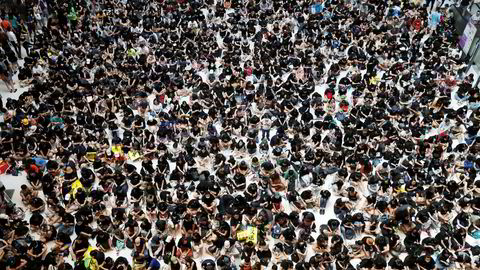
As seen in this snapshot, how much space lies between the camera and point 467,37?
19641 mm

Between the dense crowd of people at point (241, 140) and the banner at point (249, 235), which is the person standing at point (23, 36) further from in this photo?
the banner at point (249, 235)

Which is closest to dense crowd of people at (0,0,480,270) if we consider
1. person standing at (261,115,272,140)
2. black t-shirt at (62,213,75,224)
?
black t-shirt at (62,213,75,224)

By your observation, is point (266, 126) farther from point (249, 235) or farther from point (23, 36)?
point (23, 36)

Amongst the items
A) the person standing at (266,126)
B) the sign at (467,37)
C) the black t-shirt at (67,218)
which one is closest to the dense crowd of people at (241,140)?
the black t-shirt at (67,218)

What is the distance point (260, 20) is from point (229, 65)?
4.86 meters

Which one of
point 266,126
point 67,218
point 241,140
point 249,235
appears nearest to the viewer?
point 249,235

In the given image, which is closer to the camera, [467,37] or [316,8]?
[467,37]

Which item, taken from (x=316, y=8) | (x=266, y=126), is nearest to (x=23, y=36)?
→ (x=266, y=126)

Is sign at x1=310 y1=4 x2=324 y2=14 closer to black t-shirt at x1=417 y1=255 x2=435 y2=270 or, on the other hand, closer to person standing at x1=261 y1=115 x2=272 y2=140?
person standing at x1=261 y1=115 x2=272 y2=140

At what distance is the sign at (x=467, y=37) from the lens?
1923 cm

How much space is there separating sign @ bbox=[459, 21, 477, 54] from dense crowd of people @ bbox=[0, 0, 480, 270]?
47 centimetres

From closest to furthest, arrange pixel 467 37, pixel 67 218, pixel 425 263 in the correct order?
pixel 425 263, pixel 67 218, pixel 467 37

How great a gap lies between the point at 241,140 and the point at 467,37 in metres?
11.9

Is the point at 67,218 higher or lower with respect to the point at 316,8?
lower
